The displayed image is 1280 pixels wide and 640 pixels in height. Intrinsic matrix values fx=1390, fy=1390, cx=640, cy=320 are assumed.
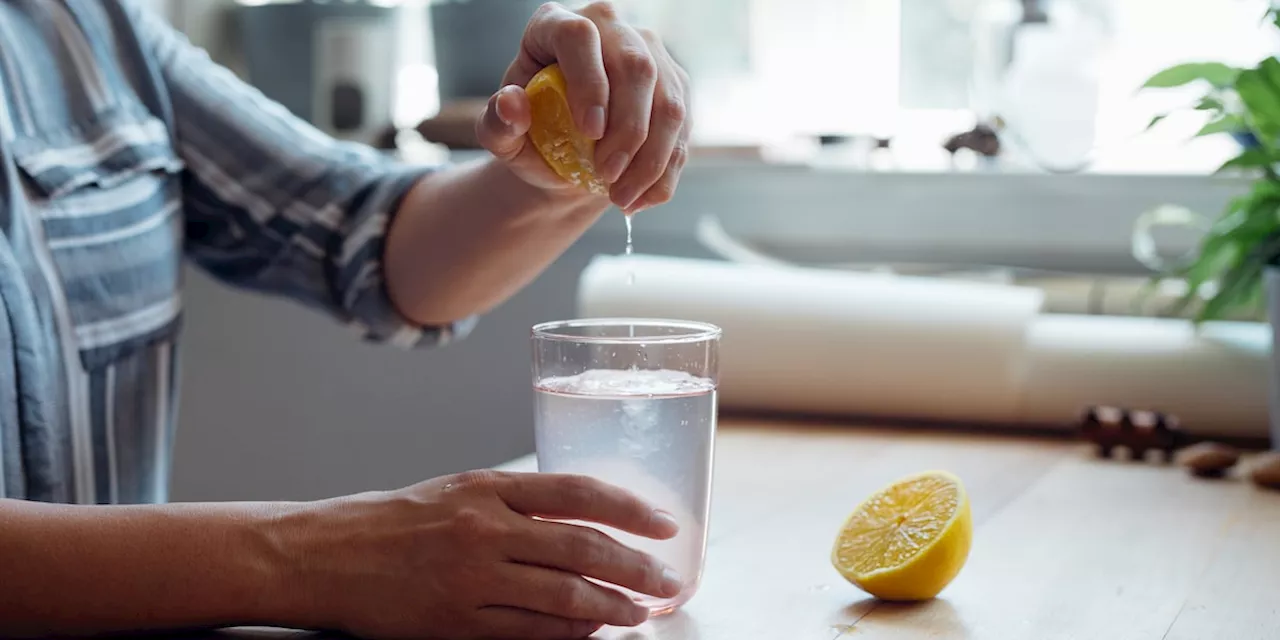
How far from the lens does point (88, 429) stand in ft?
3.76

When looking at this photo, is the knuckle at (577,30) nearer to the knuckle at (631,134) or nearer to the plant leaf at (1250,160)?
the knuckle at (631,134)

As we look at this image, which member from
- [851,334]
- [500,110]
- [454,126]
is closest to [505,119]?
[500,110]

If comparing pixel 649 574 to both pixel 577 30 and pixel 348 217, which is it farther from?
pixel 348 217

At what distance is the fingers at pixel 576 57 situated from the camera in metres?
0.79

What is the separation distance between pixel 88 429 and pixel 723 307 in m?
0.62

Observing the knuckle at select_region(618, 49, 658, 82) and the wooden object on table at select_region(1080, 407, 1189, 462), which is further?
the wooden object on table at select_region(1080, 407, 1189, 462)

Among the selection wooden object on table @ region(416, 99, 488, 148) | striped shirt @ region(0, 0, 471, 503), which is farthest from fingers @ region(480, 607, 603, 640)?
wooden object on table @ region(416, 99, 488, 148)

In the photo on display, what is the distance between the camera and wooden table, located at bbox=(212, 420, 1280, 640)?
0.76 m

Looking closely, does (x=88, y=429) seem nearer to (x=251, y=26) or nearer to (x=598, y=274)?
(x=598, y=274)

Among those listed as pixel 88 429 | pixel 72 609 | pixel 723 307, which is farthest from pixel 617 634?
pixel 723 307

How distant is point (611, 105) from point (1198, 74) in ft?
2.09

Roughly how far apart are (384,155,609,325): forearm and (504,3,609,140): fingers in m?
0.21

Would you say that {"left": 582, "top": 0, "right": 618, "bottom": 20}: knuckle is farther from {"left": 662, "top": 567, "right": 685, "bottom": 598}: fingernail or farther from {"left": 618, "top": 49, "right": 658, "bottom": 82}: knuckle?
{"left": 662, "top": 567, "right": 685, "bottom": 598}: fingernail

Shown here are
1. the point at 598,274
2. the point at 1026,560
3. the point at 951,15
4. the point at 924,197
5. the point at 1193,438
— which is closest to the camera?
the point at 1026,560
